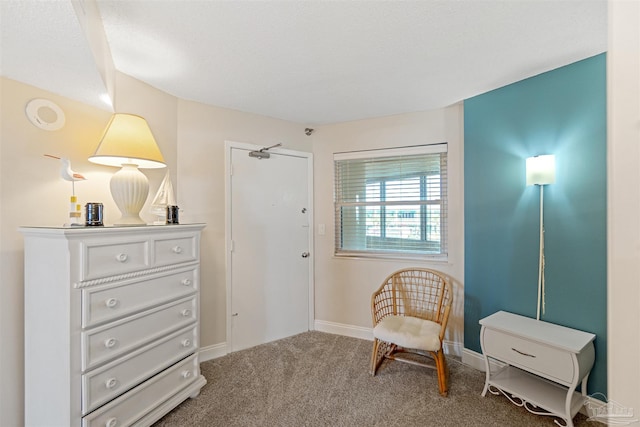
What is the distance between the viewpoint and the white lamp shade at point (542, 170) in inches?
75.3

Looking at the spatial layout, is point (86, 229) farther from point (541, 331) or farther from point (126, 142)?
point (541, 331)

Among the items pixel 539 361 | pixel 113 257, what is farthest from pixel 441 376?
pixel 113 257

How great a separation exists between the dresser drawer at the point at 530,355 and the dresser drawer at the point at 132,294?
212 cm

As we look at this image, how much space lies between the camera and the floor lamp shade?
166 centimetres

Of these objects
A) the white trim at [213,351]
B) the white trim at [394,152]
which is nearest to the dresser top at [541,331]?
the white trim at [394,152]

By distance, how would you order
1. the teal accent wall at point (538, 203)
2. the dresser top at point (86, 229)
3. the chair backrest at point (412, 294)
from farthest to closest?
the chair backrest at point (412, 294) → the teal accent wall at point (538, 203) → the dresser top at point (86, 229)

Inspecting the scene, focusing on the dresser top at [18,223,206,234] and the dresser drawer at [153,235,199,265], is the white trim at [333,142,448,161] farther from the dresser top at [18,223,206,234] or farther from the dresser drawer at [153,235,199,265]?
the dresser top at [18,223,206,234]

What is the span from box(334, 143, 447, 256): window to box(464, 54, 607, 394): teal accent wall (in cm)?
30

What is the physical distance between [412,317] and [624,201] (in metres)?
2.09

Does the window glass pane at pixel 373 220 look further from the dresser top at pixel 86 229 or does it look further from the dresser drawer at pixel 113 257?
the dresser drawer at pixel 113 257

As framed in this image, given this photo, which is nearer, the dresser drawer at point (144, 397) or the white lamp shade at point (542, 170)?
the dresser drawer at point (144, 397)

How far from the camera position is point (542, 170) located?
1.92 meters

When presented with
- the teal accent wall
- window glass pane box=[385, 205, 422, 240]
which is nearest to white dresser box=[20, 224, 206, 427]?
window glass pane box=[385, 205, 422, 240]

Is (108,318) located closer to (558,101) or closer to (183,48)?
(183,48)
